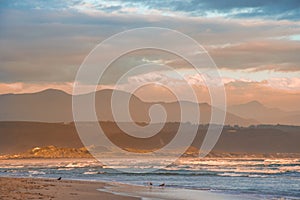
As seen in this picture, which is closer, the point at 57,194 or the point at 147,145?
the point at 57,194

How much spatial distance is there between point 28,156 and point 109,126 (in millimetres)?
54755

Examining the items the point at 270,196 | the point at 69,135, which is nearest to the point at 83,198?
the point at 270,196

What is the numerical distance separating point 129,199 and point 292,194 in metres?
8.84

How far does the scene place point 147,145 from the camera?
597 ft

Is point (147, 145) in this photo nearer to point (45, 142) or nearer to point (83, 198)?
point (45, 142)

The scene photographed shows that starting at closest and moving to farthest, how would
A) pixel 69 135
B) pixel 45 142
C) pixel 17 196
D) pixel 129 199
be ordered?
pixel 17 196, pixel 129 199, pixel 45 142, pixel 69 135

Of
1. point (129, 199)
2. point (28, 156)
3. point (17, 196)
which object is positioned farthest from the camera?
point (28, 156)

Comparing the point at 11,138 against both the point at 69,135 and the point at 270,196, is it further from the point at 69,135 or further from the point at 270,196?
the point at 270,196

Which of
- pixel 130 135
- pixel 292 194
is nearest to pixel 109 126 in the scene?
pixel 130 135

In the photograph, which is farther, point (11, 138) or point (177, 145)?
point (177, 145)

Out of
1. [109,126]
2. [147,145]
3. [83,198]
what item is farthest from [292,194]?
[109,126]

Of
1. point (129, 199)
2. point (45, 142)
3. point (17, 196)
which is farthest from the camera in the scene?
point (45, 142)

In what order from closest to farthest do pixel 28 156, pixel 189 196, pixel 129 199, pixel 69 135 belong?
1. pixel 129 199
2. pixel 189 196
3. pixel 28 156
4. pixel 69 135

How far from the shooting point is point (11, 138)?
18325cm
